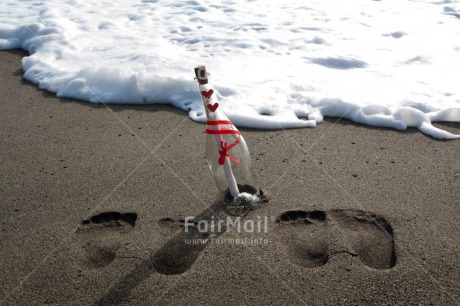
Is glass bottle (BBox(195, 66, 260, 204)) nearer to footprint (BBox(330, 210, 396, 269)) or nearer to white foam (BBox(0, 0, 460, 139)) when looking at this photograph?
footprint (BBox(330, 210, 396, 269))

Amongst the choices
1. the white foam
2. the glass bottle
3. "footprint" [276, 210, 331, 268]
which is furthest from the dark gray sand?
the white foam

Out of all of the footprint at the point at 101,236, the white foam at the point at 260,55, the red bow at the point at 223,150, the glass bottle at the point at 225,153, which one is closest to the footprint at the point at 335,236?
the glass bottle at the point at 225,153

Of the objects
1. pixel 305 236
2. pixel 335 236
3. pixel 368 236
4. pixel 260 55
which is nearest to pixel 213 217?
pixel 305 236

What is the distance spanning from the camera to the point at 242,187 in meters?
2.74

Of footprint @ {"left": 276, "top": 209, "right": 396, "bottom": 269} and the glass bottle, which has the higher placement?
the glass bottle

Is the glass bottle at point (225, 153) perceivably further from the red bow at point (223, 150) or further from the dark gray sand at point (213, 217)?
the dark gray sand at point (213, 217)

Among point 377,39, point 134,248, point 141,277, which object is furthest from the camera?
point 377,39

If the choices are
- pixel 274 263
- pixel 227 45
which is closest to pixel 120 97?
pixel 227 45

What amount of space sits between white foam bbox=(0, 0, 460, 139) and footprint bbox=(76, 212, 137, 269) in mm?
1240

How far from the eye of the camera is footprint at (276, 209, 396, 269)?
233cm

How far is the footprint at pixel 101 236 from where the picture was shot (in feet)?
7.75

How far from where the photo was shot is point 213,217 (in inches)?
103

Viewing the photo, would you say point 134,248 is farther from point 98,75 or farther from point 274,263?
point 98,75

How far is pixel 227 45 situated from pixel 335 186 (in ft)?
8.26
